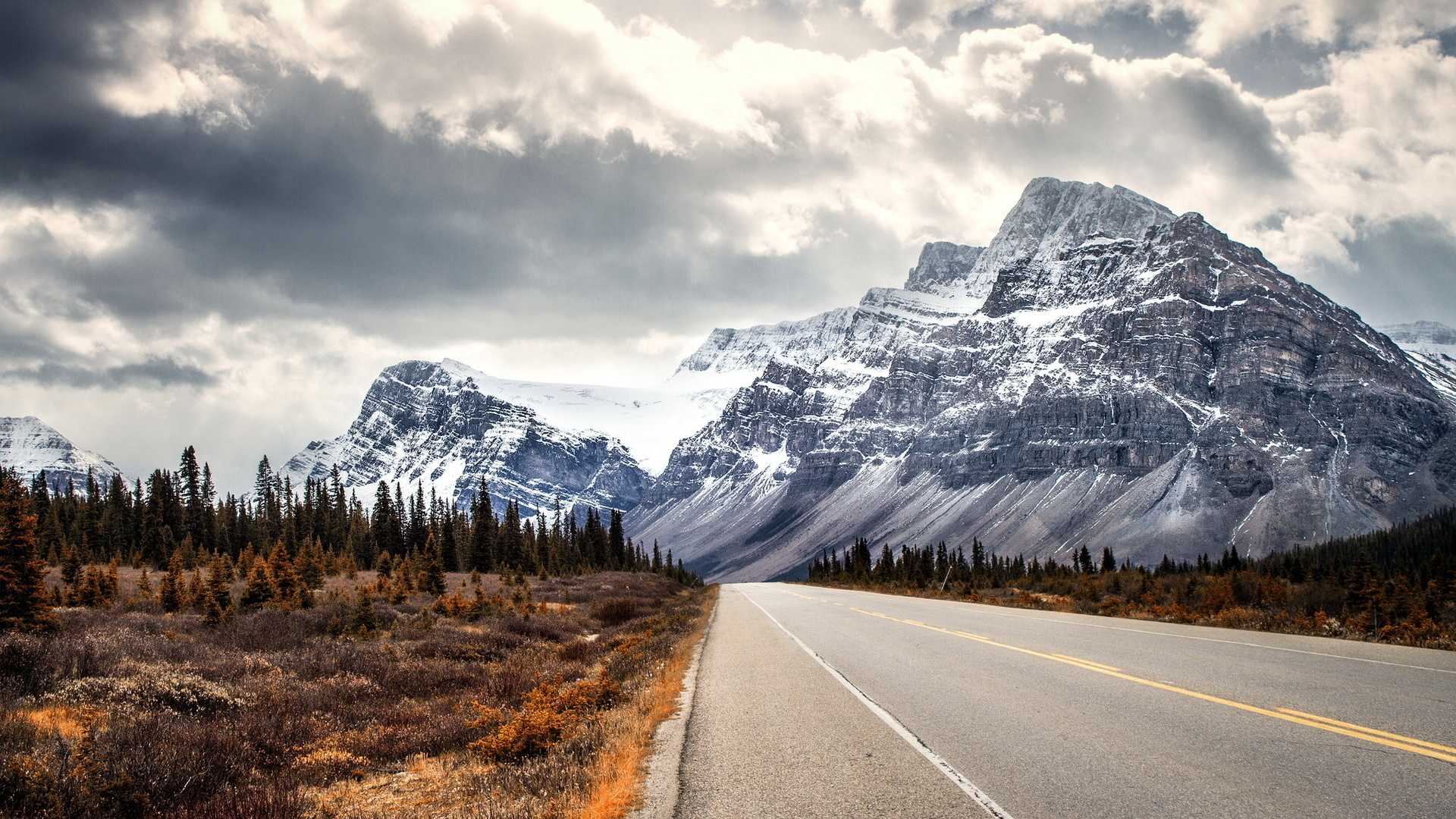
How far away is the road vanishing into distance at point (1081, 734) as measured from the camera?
584 centimetres

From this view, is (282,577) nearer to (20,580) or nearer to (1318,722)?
(20,580)

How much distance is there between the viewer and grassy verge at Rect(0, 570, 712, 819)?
23.4 feet

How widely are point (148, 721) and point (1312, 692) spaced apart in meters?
13.8

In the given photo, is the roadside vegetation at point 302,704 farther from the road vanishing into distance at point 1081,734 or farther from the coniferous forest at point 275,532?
the coniferous forest at point 275,532

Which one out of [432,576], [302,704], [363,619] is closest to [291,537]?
[432,576]

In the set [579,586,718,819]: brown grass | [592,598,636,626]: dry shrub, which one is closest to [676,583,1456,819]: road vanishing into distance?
[579,586,718,819]: brown grass

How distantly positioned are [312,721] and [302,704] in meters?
1.16

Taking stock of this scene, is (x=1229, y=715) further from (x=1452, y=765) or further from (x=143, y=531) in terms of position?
(x=143, y=531)

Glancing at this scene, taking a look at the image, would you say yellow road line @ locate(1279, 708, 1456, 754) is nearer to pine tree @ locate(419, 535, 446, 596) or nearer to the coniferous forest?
pine tree @ locate(419, 535, 446, 596)

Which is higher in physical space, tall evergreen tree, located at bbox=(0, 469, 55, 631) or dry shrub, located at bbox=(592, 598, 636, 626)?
tall evergreen tree, located at bbox=(0, 469, 55, 631)

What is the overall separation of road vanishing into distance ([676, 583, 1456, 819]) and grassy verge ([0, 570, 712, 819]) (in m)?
1.29

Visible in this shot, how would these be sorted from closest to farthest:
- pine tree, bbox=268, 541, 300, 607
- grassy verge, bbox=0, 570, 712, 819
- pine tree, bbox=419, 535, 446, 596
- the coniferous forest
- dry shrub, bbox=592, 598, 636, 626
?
grassy verge, bbox=0, 570, 712, 819, pine tree, bbox=268, 541, 300, 607, dry shrub, bbox=592, 598, 636, 626, pine tree, bbox=419, 535, 446, 596, the coniferous forest

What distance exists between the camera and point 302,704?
12328mm

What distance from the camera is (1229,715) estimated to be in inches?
329
